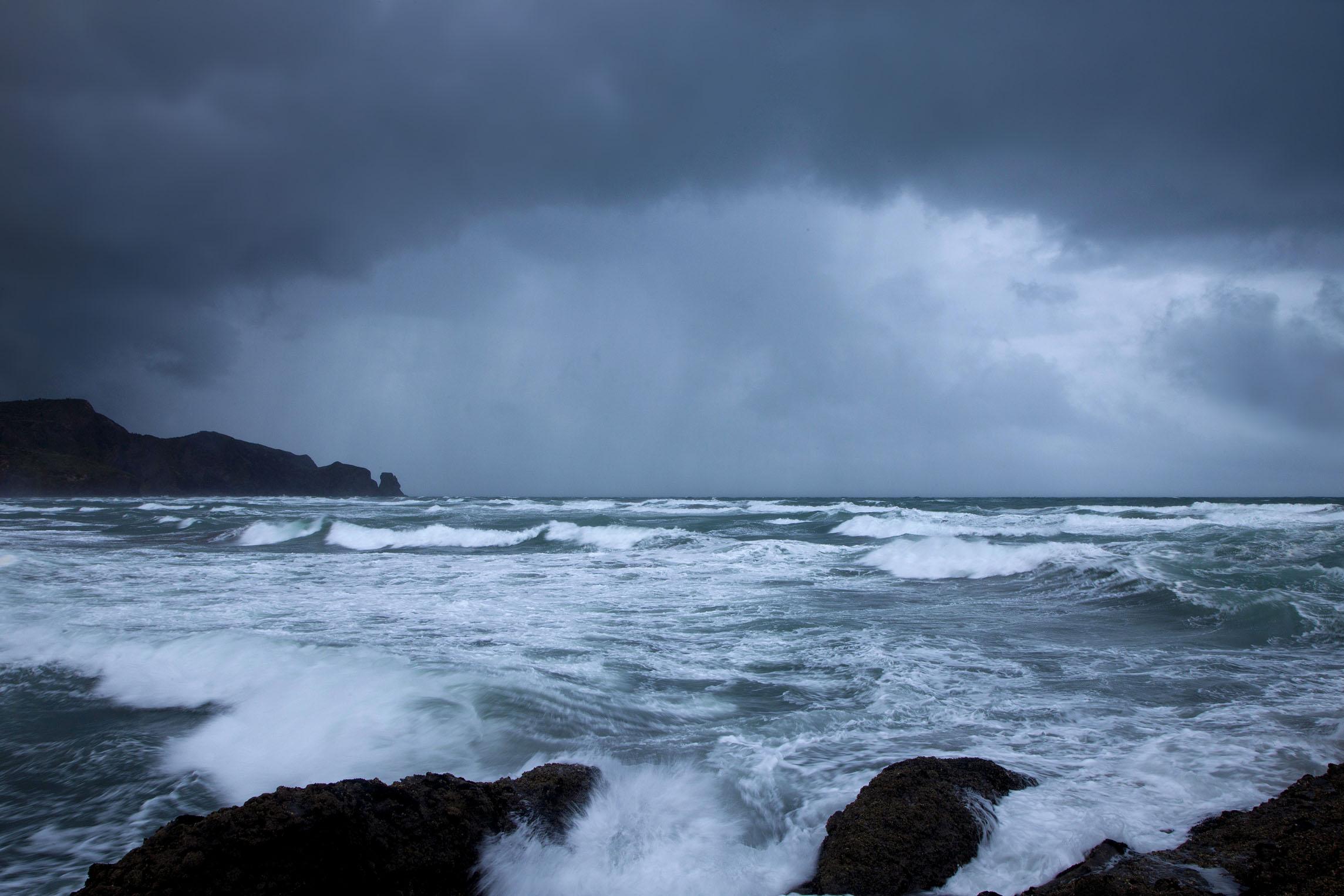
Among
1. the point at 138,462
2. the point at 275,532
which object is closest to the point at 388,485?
the point at 138,462

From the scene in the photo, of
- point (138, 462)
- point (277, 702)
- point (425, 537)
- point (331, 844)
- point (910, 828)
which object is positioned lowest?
point (425, 537)

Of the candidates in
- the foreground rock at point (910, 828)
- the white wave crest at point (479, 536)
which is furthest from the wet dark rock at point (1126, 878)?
the white wave crest at point (479, 536)

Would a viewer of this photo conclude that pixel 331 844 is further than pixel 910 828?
No

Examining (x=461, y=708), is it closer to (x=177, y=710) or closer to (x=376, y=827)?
(x=177, y=710)

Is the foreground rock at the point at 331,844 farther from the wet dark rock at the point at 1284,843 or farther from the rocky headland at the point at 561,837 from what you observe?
the wet dark rock at the point at 1284,843

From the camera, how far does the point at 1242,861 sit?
2799 mm

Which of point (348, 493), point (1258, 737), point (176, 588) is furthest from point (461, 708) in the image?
point (348, 493)

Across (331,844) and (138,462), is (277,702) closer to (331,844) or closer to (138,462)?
(331,844)

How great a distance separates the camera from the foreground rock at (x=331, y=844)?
2.42 metres

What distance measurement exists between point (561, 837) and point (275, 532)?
25834 mm

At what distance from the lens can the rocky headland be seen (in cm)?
249

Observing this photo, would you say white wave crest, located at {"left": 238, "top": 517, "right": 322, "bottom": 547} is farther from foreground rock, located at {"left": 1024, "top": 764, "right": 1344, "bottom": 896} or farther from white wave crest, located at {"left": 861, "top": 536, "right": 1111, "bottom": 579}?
foreground rock, located at {"left": 1024, "top": 764, "right": 1344, "bottom": 896}

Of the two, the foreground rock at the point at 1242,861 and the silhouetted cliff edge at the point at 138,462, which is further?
the silhouetted cliff edge at the point at 138,462

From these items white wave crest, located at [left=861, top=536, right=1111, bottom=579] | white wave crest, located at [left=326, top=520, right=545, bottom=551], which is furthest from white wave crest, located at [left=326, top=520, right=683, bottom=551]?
white wave crest, located at [left=861, top=536, right=1111, bottom=579]
